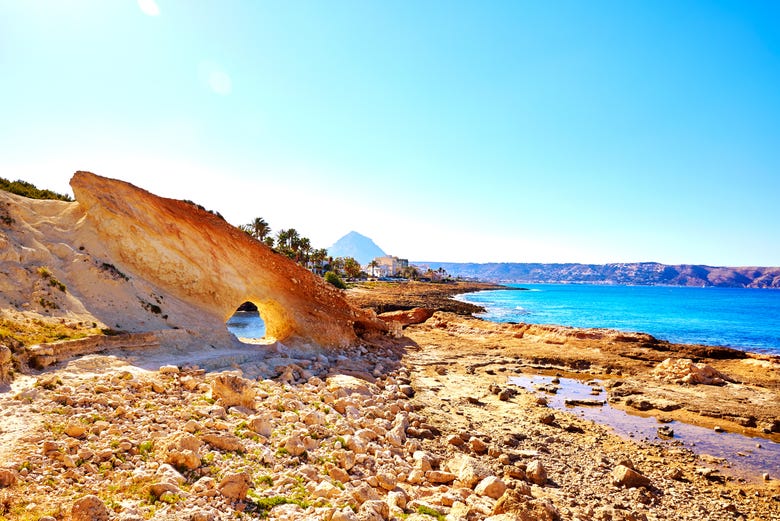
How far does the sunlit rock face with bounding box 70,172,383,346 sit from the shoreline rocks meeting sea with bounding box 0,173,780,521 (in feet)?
0.30

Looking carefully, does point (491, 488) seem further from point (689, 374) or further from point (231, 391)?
point (689, 374)

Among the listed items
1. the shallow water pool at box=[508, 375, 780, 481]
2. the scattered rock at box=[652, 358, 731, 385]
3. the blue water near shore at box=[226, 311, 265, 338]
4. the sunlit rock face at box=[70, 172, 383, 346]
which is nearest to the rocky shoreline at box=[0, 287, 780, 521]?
the shallow water pool at box=[508, 375, 780, 481]

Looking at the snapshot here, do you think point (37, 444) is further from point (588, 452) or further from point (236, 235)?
point (236, 235)

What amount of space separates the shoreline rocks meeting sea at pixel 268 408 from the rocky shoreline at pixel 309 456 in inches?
1.8

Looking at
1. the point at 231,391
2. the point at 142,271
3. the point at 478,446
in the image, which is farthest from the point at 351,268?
the point at 231,391

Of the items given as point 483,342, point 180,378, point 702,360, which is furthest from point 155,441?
point 702,360

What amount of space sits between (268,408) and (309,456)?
284cm

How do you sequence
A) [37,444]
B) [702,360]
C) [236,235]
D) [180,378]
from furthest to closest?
1. [702,360]
2. [236,235]
3. [180,378]
4. [37,444]

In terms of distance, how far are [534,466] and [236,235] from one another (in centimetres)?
1796

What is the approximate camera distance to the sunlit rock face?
17.8 metres

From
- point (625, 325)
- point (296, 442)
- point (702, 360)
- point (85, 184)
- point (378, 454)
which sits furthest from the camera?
point (625, 325)

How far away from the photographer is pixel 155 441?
25.0 feet

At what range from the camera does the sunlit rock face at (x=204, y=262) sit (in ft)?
58.3

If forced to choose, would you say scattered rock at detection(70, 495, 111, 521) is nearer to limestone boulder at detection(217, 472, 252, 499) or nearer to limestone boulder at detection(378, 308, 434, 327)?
limestone boulder at detection(217, 472, 252, 499)
